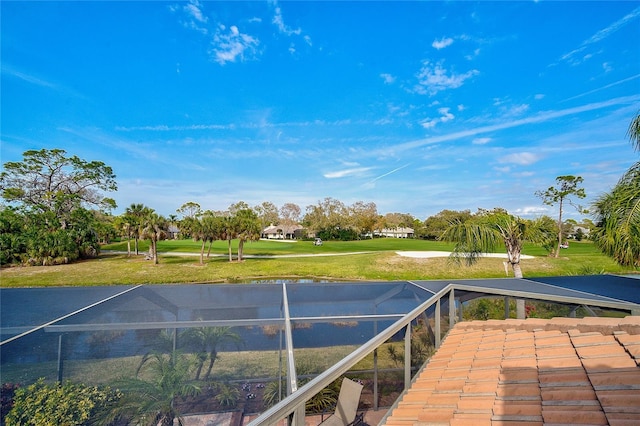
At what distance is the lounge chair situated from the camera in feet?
3.70

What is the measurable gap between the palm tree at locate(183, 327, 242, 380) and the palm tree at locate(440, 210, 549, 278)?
7.99m

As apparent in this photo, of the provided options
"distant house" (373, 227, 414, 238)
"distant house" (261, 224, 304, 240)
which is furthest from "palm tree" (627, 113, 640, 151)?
"distant house" (261, 224, 304, 240)

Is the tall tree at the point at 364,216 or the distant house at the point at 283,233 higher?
the tall tree at the point at 364,216

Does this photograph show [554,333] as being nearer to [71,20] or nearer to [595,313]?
[595,313]

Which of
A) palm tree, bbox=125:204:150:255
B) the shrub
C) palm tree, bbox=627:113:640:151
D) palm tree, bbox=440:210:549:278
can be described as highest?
palm tree, bbox=627:113:640:151

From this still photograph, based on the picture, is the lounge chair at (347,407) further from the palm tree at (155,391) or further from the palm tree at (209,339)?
the palm tree at (209,339)

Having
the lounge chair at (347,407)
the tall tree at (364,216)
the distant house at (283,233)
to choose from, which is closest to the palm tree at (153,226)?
the lounge chair at (347,407)

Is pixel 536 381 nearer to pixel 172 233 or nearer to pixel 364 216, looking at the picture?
pixel 172 233

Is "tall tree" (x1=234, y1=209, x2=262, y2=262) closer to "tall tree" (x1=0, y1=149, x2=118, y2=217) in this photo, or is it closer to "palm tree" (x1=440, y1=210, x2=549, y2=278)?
"tall tree" (x1=0, y1=149, x2=118, y2=217)

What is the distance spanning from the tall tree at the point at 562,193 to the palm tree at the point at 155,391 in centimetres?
2525

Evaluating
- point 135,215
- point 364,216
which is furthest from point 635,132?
point 364,216

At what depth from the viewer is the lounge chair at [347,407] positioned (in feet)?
3.70

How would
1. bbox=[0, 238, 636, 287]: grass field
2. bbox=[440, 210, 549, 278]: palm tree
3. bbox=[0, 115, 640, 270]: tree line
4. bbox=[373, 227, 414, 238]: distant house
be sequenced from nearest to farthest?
bbox=[440, 210, 549, 278]: palm tree → bbox=[0, 115, 640, 270]: tree line → bbox=[0, 238, 636, 287]: grass field → bbox=[373, 227, 414, 238]: distant house

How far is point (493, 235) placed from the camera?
8.86 metres
